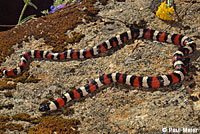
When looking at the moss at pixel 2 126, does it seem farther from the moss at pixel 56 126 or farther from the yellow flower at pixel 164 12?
the yellow flower at pixel 164 12

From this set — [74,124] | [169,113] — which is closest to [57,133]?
[74,124]

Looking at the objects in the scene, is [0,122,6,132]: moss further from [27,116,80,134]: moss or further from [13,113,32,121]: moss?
[27,116,80,134]: moss

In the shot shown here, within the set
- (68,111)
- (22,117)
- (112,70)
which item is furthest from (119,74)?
(22,117)

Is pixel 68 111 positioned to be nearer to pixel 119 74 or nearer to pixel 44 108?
pixel 44 108

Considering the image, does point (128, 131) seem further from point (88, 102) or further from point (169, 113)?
point (88, 102)

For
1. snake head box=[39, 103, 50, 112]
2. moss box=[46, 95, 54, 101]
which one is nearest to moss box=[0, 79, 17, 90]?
moss box=[46, 95, 54, 101]

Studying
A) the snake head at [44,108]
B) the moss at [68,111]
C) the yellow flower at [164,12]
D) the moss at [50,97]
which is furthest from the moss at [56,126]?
the yellow flower at [164,12]
